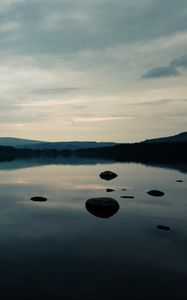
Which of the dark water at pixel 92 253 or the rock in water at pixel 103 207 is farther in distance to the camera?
the rock in water at pixel 103 207

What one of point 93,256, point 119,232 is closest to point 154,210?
point 119,232

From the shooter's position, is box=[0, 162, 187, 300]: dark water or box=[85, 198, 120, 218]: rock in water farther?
box=[85, 198, 120, 218]: rock in water

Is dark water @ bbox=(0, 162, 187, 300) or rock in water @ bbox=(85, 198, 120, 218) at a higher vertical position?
rock in water @ bbox=(85, 198, 120, 218)

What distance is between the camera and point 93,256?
27281mm

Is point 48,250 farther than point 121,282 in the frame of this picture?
Yes

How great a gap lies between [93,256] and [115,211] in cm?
1724

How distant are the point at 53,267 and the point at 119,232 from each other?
11080mm

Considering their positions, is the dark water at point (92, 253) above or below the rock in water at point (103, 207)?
below

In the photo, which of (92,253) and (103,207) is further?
(103,207)

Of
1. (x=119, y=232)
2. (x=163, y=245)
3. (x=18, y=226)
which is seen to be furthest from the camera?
(x=18, y=226)

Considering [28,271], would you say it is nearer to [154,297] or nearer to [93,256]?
[93,256]

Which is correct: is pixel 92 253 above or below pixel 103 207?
below

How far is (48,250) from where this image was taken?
93.8 feet

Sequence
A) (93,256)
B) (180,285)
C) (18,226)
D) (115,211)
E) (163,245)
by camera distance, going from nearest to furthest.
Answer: (180,285) → (93,256) → (163,245) → (18,226) → (115,211)
